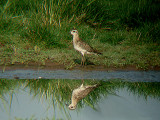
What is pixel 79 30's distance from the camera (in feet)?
35.4

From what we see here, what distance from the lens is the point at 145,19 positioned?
42.7 feet

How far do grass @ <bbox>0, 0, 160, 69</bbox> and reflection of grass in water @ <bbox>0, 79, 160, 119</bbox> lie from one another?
4.94ft

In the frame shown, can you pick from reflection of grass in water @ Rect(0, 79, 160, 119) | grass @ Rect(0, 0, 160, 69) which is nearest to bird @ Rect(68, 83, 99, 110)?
reflection of grass in water @ Rect(0, 79, 160, 119)

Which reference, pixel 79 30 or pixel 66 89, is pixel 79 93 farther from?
pixel 79 30

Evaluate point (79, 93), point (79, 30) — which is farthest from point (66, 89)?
point (79, 30)

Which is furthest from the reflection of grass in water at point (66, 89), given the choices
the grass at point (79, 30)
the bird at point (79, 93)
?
the grass at point (79, 30)

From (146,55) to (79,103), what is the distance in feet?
14.8

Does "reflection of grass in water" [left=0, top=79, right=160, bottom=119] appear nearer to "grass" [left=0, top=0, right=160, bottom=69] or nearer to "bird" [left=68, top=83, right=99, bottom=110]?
"bird" [left=68, top=83, right=99, bottom=110]

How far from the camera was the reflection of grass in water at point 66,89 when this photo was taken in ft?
16.9

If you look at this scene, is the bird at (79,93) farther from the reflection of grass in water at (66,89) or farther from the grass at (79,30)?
the grass at (79,30)

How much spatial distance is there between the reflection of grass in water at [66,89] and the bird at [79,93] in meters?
0.07

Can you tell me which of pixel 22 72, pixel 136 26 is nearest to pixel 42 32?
pixel 22 72

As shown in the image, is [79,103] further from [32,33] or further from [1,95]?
[32,33]

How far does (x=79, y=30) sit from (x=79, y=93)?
564 cm
